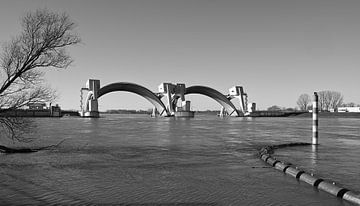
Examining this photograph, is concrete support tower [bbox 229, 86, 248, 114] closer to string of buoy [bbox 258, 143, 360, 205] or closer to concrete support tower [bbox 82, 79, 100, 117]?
concrete support tower [bbox 82, 79, 100, 117]

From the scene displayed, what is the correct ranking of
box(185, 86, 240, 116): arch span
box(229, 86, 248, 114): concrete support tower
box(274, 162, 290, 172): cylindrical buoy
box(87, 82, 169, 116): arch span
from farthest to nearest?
box(229, 86, 248, 114): concrete support tower
box(185, 86, 240, 116): arch span
box(87, 82, 169, 116): arch span
box(274, 162, 290, 172): cylindrical buoy

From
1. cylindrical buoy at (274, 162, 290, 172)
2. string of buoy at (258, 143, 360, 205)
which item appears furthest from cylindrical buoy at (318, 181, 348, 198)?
cylindrical buoy at (274, 162, 290, 172)

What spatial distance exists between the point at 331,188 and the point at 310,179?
83 centimetres

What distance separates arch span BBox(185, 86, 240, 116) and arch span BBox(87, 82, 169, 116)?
1435 centimetres

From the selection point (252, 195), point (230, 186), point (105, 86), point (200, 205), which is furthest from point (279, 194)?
point (105, 86)

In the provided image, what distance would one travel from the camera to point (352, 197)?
209 inches

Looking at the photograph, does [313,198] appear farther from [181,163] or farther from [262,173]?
[181,163]

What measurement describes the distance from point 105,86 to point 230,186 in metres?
115

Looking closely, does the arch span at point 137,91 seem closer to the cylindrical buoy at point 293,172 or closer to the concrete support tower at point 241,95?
the concrete support tower at point 241,95

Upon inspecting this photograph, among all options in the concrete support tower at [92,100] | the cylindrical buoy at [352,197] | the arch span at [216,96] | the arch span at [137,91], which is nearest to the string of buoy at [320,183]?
the cylindrical buoy at [352,197]

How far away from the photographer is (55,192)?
5.86 m

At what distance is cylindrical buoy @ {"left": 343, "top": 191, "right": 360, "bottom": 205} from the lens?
17.0 ft

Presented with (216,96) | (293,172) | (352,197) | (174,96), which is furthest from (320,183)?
(216,96)

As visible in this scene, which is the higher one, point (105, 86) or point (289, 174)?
point (105, 86)
